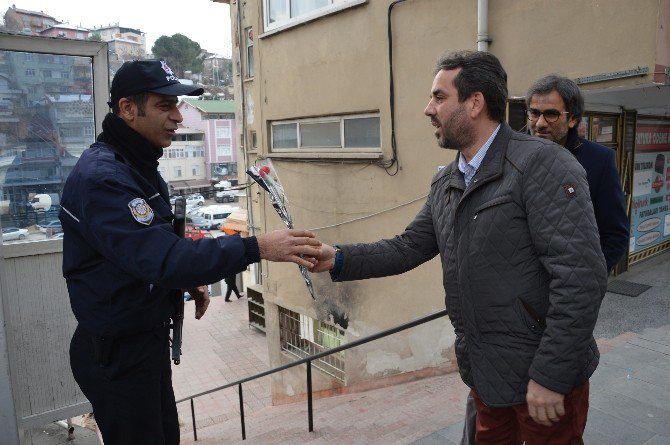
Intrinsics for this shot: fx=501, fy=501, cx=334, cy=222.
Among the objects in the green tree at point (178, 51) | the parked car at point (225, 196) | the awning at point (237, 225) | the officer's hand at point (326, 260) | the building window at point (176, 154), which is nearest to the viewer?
the officer's hand at point (326, 260)

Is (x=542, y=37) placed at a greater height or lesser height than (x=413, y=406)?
greater

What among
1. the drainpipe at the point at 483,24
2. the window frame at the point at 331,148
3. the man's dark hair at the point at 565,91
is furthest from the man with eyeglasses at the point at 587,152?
the window frame at the point at 331,148

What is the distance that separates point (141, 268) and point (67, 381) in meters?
2.81

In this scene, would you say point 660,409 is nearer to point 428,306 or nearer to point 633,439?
point 633,439

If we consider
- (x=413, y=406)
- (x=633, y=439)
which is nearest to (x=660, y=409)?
(x=633, y=439)

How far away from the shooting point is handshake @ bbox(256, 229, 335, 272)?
7.01ft

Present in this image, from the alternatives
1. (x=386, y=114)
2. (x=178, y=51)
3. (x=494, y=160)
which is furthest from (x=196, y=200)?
(x=494, y=160)

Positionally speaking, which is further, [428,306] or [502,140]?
[428,306]

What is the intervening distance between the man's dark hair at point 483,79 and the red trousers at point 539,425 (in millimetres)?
1140

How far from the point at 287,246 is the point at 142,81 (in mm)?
979

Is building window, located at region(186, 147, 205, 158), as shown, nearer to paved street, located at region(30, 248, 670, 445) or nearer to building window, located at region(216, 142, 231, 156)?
building window, located at region(216, 142, 231, 156)

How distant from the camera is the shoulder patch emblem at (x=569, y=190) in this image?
5.60 feet

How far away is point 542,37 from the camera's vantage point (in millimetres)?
5188

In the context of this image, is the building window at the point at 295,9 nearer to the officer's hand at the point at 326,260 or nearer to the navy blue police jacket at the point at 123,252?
the officer's hand at the point at 326,260
